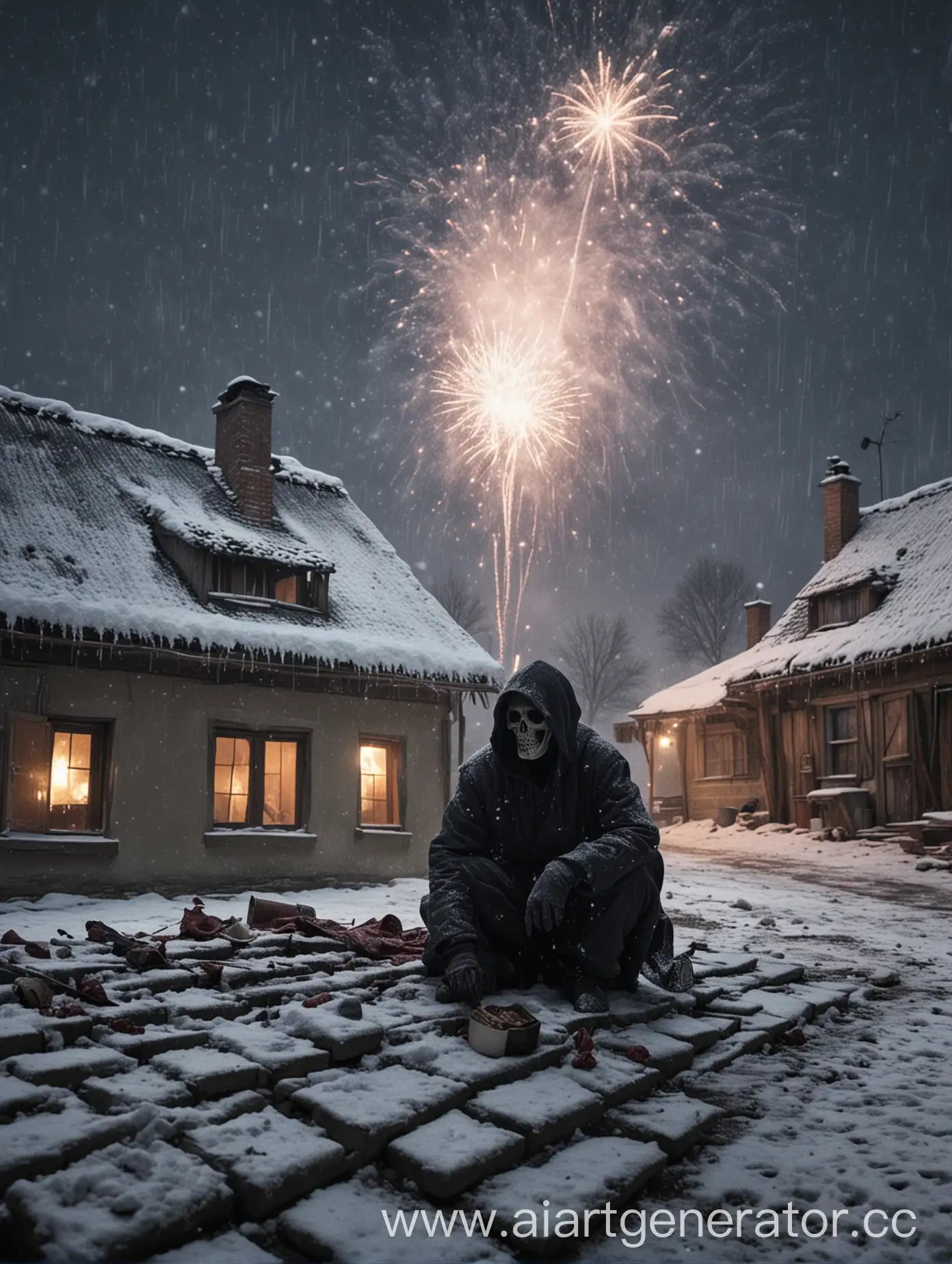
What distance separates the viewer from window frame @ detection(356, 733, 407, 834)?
41.1 feet

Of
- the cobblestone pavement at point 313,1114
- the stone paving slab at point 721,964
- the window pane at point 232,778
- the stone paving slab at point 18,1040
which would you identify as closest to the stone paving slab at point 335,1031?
the cobblestone pavement at point 313,1114

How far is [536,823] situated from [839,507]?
797 inches

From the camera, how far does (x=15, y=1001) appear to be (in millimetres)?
3826

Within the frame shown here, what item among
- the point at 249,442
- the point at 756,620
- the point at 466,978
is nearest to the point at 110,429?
the point at 249,442

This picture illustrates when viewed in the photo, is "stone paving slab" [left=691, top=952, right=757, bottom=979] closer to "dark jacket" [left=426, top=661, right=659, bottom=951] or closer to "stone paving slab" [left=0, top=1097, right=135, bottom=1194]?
"dark jacket" [left=426, top=661, right=659, bottom=951]

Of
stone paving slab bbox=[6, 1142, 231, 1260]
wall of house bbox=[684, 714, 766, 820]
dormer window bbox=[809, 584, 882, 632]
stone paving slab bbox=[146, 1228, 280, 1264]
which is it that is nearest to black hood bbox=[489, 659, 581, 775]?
stone paving slab bbox=[6, 1142, 231, 1260]

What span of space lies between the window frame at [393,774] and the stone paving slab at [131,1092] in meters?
9.46

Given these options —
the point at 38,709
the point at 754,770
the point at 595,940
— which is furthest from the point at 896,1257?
the point at 754,770

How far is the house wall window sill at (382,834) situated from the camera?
1227 cm

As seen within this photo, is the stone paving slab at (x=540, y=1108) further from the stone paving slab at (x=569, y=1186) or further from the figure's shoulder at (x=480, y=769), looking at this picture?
the figure's shoulder at (x=480, y=769)

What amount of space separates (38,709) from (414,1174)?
338 inches

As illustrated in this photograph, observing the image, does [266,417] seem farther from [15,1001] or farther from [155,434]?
[15,1001]

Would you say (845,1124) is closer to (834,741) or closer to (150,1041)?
(150,1041)

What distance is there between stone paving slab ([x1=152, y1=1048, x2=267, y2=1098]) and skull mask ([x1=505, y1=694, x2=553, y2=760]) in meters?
1.84
